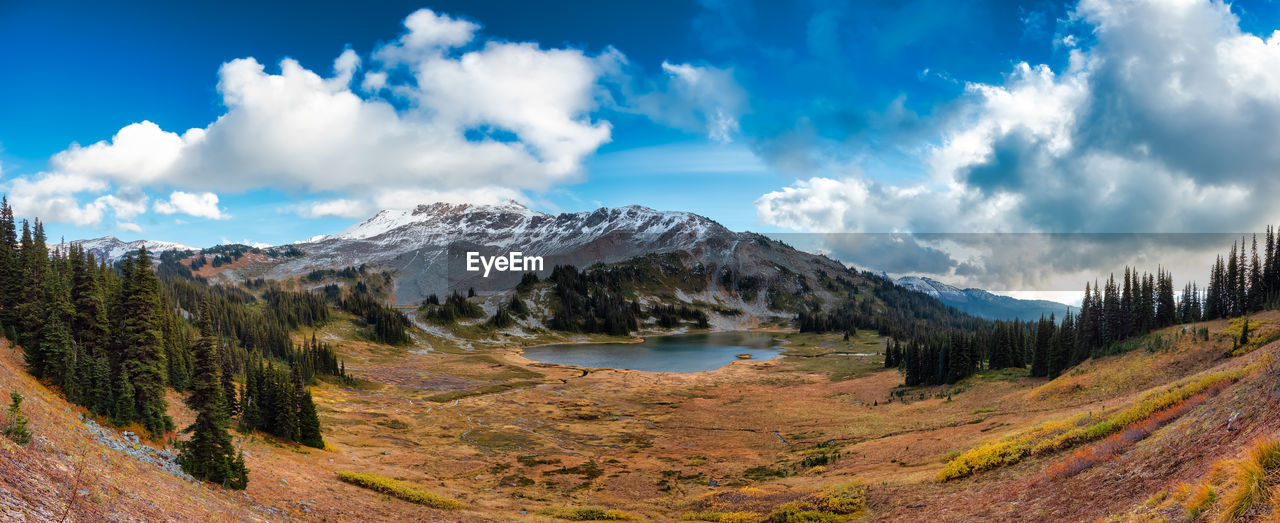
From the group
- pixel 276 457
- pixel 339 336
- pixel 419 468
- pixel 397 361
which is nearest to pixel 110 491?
pixel 276 457

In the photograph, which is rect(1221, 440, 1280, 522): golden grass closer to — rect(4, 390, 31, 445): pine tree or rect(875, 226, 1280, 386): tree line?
rect(4, 390, 31, 445): pine tree

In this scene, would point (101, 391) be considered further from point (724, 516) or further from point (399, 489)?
point (724, 516)

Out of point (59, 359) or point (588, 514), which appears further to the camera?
point (59, 359)

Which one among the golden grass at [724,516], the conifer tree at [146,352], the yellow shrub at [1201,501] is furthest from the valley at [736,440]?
the conifer tree at [146,352]

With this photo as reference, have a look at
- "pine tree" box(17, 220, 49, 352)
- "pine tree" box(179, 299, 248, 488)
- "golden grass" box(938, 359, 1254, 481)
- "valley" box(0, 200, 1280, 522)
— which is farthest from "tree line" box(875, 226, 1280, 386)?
"pine tree" box(17, 220, 49, 352)

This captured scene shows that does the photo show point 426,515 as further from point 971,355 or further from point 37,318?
point 971,355

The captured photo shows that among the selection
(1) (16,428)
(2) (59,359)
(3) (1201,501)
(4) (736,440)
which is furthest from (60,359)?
(4) (736,440)
